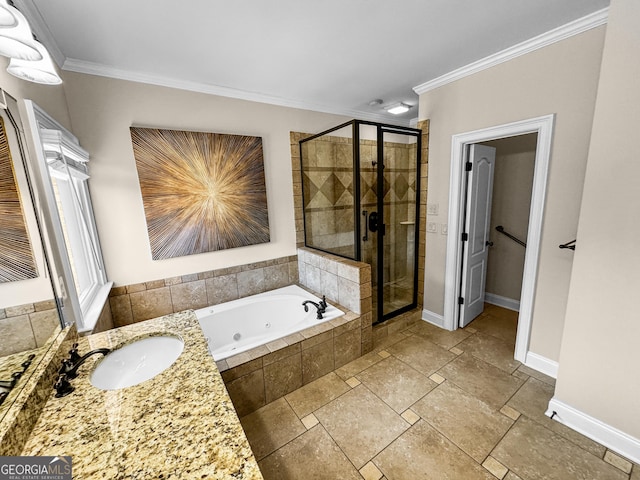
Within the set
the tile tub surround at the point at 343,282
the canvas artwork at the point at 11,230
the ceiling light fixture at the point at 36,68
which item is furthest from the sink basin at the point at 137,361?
the tile tub surround at the point at 343,282

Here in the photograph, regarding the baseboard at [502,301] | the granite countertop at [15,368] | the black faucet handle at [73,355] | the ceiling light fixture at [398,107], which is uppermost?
the ceiling light fixture at [398,107]

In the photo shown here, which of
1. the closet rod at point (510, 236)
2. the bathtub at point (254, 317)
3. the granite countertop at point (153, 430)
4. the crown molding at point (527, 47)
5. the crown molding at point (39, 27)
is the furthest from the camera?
the closet rod at point (510, 236)

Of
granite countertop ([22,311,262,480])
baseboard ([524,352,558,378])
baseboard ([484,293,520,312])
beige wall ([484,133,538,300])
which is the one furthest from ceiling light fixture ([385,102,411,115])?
granite countertop ([22,311,262,480])

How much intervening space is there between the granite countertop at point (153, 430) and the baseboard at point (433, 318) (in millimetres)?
2502

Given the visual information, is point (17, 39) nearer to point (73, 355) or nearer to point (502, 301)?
point (73, 355)

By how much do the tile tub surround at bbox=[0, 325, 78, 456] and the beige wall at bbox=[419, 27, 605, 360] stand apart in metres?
2.97

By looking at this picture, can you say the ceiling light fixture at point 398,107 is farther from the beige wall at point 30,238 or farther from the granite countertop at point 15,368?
the granite countertop at point 15,368

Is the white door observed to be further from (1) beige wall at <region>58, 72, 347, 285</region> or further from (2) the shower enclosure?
(1) beige wall at <region>58, 72, 347, 285</region>

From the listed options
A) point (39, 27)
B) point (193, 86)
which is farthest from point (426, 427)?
point (39, 27)

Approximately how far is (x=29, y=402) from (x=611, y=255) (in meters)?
2.64

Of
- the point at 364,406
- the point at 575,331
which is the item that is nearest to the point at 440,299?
the point at 575,331

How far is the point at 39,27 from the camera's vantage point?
150 centimetres

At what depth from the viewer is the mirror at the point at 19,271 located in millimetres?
895

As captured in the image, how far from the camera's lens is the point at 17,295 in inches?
38.0
